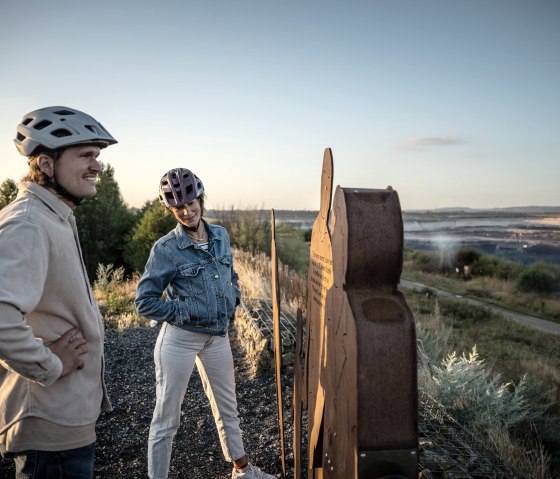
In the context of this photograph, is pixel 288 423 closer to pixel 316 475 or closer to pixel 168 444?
pixel 168 444

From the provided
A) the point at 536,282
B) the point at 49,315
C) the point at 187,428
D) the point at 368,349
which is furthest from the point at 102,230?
the point at 536,282

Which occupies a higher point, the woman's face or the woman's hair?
the woman's hair

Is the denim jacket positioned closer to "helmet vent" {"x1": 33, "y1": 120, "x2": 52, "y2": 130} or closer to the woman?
the woman

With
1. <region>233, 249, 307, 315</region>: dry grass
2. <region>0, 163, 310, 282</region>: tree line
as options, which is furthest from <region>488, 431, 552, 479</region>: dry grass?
<region>0, 163, 310, 282</region>: tree line

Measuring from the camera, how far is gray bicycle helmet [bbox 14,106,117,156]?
190 centimetres

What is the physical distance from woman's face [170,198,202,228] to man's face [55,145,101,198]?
0.93 metres

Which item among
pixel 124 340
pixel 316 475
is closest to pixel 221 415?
pixel 316 475

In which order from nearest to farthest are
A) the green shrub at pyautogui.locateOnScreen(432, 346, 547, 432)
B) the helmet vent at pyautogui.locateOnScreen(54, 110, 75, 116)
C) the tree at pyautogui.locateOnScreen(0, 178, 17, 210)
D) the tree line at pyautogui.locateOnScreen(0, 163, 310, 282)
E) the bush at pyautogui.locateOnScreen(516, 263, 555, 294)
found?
the helmet vent at pyautogui.locateOnScreen(54, 110, 75, 116) → the green shrub at pyautogui.locateOnScreen(432, 346, 547, 432) → the tree line at pyautogui.locateOnScreen(0, 163, 310, 282) → the tree at pyautogui.locateOnScreen(0, 178, 17, 210) → the bush at pyautogui.locateOnScreen(516, 263, 555, 294)

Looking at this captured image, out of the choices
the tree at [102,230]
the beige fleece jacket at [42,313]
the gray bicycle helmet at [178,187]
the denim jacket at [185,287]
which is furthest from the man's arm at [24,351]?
the tree at [102,230]

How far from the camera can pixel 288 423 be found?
4414mm

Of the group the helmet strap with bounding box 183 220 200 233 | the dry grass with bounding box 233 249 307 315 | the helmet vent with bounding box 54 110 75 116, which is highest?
the helmet vent with bounding box 54 110 75 116

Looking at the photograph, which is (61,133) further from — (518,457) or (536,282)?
(536,282)

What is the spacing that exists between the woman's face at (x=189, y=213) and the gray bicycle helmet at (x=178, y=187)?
6cm

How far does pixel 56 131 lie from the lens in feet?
6.37
